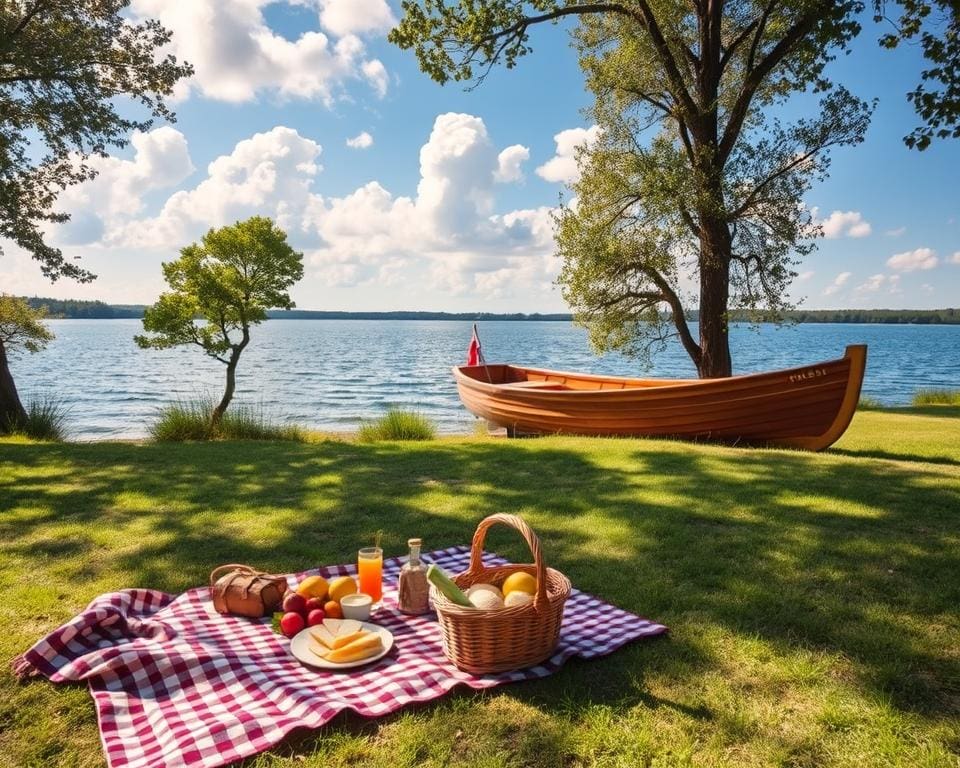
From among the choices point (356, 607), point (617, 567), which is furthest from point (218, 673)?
point (617, 567)

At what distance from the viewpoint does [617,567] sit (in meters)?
4.02

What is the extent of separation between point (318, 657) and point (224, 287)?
11.4 m

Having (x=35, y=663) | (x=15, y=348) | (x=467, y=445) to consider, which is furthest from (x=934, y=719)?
(x=15, y=348)

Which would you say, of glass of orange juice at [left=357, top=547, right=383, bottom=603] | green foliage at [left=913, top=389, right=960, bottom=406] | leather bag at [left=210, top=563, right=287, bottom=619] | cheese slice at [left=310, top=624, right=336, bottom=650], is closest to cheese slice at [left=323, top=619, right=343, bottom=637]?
cheese slice at [left=310, top=624, right=336, bottom=650]

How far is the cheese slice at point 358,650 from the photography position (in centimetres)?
276

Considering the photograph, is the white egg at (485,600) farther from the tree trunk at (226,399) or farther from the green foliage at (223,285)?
the green foliage at (223,285)

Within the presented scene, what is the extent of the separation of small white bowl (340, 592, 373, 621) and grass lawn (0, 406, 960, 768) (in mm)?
700

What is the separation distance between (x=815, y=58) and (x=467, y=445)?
8.57 meters

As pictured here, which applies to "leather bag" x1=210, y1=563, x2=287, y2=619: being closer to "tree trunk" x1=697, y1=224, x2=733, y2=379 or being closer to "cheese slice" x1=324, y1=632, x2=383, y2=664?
"cheese slice" x1=324, y1=632, x2=383, y2=664

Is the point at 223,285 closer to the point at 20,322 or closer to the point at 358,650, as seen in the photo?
the point at 20,322

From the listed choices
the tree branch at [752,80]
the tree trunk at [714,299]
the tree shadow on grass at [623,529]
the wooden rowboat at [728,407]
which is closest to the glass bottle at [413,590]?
the tree shadow on grass at [623,529]

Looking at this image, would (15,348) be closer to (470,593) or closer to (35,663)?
(35,663)

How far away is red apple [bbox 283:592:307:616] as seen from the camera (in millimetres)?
3082

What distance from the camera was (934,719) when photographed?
2404 mm
